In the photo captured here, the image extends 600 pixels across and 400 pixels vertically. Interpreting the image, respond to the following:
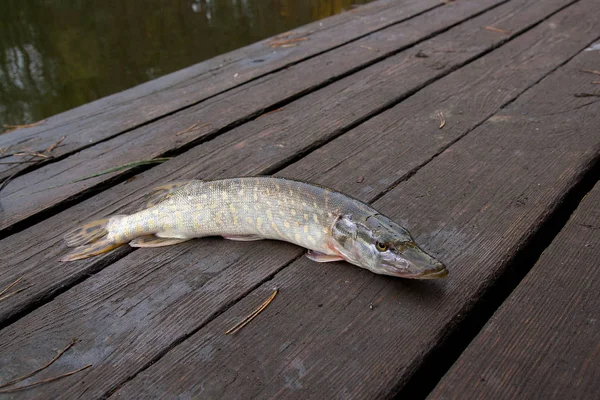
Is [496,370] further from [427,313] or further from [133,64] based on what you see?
[133,64]

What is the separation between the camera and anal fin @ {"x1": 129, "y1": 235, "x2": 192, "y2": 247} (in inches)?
90.9

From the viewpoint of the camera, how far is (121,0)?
11.3 metres

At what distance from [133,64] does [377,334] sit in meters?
8.76

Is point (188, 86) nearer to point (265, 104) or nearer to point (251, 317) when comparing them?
point (265, 104)

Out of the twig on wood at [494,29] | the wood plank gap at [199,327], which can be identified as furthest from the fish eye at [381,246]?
the twig on wood at [494,29]

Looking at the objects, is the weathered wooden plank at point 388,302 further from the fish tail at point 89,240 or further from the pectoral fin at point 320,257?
the fish tail at point 89,240

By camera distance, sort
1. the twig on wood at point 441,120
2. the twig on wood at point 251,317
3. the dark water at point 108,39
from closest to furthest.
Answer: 1. the twig on wood at point 251,317
2. the twig on wood at point 441,120
3. the dark water at point 108,39

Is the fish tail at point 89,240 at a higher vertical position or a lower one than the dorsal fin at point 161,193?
lower

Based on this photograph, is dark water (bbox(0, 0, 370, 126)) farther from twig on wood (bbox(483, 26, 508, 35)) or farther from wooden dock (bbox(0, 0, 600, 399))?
wooden dock (bbox(0, 0, 600, 399))

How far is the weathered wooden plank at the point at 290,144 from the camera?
2.22 meters

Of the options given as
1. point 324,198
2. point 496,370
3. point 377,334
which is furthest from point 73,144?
point 496,370

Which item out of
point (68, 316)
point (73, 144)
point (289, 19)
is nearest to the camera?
point (68, 316)

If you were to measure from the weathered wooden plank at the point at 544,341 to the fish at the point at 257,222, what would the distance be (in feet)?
1.55

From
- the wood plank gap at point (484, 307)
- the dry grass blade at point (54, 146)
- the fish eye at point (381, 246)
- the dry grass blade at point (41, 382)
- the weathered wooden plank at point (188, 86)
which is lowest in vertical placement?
the wood plank gap at point (484, 307)
